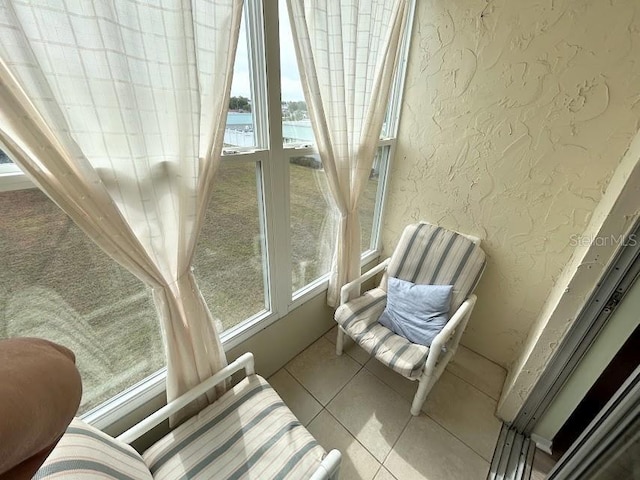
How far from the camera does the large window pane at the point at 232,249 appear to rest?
1033mm

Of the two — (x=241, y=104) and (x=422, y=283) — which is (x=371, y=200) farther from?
(x=241, y=104)

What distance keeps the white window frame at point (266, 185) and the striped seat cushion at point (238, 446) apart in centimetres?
23

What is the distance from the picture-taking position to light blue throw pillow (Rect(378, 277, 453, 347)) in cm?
133

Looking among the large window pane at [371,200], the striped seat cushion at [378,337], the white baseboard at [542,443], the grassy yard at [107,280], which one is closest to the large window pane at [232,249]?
the grassy yard at [107,280]

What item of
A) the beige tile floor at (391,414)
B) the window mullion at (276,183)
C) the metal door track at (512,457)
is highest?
the window mullion at (276,183)

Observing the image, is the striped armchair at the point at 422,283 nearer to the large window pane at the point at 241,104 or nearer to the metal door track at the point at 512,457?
the metal door track at the point at 512,457

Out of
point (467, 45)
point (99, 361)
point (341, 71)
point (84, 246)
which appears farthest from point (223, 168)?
point (467, 45)

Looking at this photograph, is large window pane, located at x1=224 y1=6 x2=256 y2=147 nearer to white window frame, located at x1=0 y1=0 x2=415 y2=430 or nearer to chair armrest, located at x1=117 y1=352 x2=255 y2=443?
white window frame, located at x1=0 y1=0 x2=415 y2=430

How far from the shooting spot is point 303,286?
1607 millimetres

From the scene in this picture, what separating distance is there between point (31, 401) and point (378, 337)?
1317mm

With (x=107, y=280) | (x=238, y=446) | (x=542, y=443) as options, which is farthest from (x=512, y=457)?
(x=107, y=280)

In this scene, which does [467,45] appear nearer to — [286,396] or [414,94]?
[414,94]

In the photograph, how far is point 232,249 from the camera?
1.17 m

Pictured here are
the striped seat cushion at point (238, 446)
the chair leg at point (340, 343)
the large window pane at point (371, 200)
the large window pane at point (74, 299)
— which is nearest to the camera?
the large window pane at point (74, 299)
